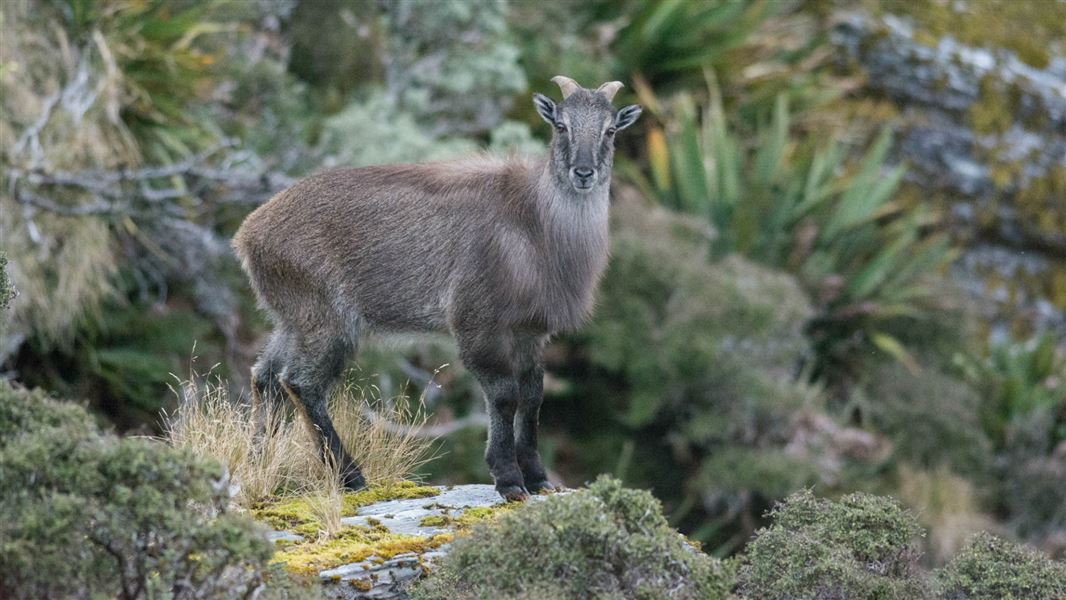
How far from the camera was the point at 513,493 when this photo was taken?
280 inches

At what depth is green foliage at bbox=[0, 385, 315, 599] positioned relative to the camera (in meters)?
4.79

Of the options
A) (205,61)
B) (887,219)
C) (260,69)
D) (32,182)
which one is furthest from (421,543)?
(887,219)

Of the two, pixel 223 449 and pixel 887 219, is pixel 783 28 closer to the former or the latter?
pixel 887 219

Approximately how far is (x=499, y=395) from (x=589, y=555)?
5.71ft

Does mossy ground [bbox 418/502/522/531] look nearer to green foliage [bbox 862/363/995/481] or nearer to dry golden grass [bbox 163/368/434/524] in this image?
dry golden grass [bbox 163/368/434/524]

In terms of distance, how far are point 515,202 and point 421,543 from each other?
200 cm

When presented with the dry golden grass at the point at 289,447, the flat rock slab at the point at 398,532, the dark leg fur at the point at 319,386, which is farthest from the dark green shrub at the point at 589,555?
the dark leg fur at the point at 319,386

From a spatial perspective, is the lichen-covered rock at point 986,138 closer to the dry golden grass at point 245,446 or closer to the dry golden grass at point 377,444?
the dry golden grass at point 377,444

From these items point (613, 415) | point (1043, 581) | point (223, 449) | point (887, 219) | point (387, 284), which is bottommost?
point (613, 415)

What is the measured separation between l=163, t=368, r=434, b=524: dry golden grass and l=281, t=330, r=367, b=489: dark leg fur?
0.09 m

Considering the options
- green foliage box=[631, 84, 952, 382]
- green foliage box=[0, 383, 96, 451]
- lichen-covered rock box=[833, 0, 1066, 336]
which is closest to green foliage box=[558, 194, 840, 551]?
green foliage box=[631, 84, 952, 382]

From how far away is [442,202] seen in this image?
769cm

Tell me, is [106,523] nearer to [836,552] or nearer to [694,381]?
[836,552]

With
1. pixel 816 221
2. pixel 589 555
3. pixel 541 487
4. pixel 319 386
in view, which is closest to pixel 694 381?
pixel 816 221
